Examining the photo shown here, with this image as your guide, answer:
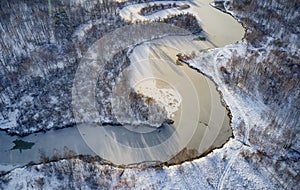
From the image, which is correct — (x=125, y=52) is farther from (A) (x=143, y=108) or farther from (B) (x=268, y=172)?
(B) (x=268, y=172)

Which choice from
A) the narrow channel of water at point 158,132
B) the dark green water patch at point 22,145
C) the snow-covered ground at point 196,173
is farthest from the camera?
the dark green water patch at point 22,145

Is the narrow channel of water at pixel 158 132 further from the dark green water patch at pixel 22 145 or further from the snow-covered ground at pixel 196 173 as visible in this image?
the snow-covered ground at pixel 196 173

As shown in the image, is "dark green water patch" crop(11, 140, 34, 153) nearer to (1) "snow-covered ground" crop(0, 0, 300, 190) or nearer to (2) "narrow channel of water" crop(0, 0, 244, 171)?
(2) "narrow channel of water" crop(0, 0, 244, 171)

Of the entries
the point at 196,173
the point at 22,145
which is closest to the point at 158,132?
the point at 196,173

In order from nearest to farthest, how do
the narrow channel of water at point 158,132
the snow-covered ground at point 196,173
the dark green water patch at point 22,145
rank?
1. the snow-covered ground at point 196,173
2. the narrow channel of water at point 158,132
3. the dark green water patch at point 22,145

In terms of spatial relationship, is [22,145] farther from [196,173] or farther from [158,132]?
[196,173]

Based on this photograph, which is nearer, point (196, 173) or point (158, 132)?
point (196, 173)

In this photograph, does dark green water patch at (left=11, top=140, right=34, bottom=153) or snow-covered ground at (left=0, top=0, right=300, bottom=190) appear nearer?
snow-covered ground at (left=0, top=0, right=300, bottom=190)

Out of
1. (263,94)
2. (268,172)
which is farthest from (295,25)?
(268,172)

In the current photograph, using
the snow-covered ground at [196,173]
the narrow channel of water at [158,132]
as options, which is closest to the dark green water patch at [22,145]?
the narrow channel of water at [158,132]

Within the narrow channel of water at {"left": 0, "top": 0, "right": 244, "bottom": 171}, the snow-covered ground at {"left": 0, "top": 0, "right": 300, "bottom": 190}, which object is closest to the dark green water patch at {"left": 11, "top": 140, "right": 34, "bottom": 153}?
the narrow channel of water at {"left": 0, "top": 0, "right": 244, "bottom": 171}

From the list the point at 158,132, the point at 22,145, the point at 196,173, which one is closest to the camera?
the point at 196,173

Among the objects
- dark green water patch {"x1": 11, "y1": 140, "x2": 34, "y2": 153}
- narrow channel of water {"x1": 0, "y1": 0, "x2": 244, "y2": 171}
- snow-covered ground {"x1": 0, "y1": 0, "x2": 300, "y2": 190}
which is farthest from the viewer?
dark green water patch {"x1": 11, "y1": 140, "x2": 34, "y2": 153}
